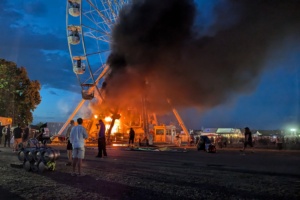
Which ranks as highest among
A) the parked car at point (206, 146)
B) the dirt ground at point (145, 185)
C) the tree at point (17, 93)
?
the tree at point (17, 93)

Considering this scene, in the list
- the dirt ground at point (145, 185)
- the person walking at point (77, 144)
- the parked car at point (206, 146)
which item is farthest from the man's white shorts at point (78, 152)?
the parked car at point (206, 146)

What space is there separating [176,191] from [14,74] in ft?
142

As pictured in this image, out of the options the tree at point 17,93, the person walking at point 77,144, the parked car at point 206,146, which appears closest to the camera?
the person walking at point 77,144

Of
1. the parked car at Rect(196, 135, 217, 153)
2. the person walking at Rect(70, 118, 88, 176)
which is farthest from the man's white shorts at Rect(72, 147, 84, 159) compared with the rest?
the parked car at Rect(196, 135, 217, 153)

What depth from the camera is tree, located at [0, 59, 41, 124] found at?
43.3 meters

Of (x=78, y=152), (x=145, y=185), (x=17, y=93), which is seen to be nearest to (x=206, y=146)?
(x=78, y=152)

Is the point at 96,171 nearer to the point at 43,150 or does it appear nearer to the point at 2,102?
the point at 43,150

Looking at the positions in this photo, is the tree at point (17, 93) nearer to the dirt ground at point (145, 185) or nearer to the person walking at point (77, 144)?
the dirt ground at point (145, 185)

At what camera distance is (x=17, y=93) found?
148ft

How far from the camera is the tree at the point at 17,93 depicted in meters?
43.3

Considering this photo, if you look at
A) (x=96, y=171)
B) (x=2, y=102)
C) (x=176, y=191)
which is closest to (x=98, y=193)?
(x=176, y=191)

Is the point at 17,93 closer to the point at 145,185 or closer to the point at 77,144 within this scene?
the point at 77,144

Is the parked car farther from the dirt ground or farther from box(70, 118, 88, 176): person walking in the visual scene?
box(70, 118, 88, 176): person walking

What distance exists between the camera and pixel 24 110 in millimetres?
45125
